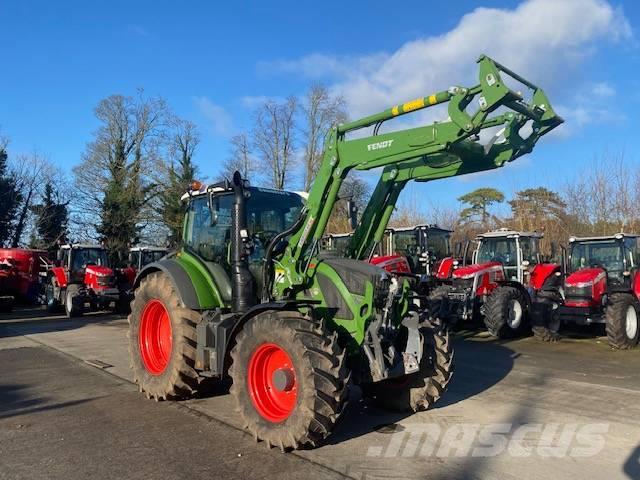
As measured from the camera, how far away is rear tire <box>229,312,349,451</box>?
15.3 ft

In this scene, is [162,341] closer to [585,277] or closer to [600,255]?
[585,277]

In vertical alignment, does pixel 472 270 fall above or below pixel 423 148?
below

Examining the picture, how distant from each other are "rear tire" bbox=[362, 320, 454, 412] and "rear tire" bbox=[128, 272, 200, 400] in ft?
7.22

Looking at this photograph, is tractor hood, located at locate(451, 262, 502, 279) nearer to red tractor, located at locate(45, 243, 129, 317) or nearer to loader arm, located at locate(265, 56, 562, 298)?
loader arm, located at locate(265, 56, 562, 298)

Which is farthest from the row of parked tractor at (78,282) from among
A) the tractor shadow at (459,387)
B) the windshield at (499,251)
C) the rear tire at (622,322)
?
the rear tire at (622,322)

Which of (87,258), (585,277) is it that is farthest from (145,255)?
(585,277)

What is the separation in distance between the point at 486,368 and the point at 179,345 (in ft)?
15.9

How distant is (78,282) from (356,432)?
1599 centimetres

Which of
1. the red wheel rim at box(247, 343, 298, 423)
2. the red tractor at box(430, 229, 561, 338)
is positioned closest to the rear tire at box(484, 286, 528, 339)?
the red tractor at box(430, 229, 561, 338)

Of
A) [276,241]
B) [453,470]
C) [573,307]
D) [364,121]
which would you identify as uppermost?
[364,121]

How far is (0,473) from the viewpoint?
4543mm

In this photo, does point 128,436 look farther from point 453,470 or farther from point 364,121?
point 364,121

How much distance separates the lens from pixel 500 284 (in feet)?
42.7

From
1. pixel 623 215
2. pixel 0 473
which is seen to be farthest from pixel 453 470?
pixel 623 215
